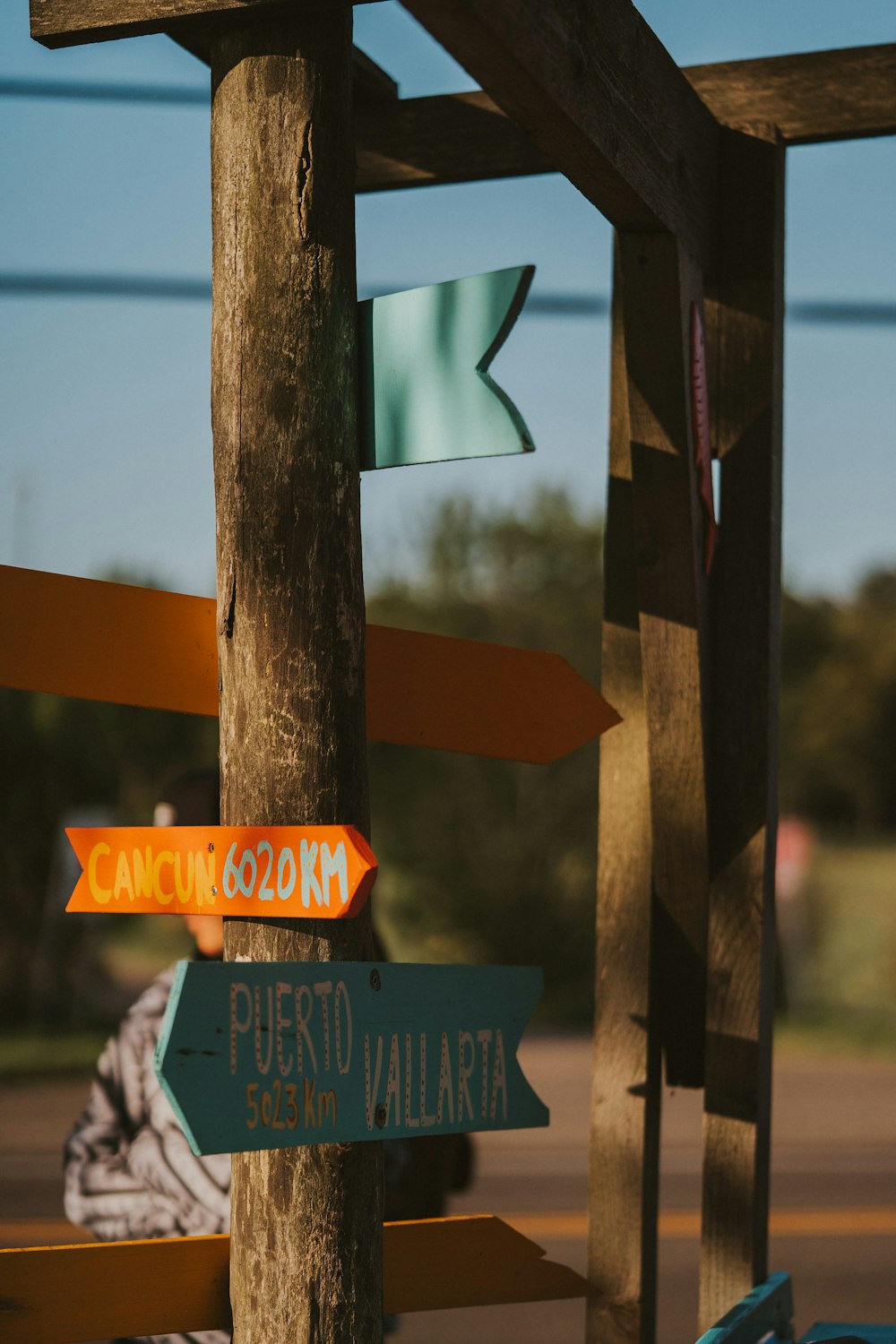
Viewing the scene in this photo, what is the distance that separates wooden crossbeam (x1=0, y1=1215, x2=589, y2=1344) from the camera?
1956 mm

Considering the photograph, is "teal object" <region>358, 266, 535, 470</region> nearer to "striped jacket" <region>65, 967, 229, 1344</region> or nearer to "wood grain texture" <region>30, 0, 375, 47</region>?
"wood grain texture" <region>30, 0, 375, 47</region>

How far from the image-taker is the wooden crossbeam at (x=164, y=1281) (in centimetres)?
196

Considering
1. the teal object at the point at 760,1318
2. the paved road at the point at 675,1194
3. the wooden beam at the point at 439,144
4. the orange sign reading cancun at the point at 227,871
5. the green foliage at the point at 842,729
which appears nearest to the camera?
the orange sign reading cancun at the point at 227,871

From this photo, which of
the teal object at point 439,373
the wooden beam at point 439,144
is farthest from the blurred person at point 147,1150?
the wooden beam at point 439,144

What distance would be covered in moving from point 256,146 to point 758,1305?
1.95 m

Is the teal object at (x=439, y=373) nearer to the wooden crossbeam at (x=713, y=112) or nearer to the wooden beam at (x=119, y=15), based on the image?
the wooden beam at (x=119, y=15)

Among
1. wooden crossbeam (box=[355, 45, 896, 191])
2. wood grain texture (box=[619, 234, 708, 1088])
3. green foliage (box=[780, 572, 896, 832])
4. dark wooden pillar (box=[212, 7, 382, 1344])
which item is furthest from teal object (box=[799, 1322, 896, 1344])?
green foliage (box=[780, 572, 896, 832])

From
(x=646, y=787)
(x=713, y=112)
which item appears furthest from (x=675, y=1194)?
(x=713, y=112)

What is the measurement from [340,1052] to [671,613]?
3.68 feet

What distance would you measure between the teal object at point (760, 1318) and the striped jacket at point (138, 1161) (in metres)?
0.85

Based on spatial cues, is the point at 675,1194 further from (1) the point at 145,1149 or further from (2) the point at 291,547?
(2) the point at 291,547

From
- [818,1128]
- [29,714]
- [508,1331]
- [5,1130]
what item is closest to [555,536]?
[29,714]

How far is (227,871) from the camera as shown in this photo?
5.95 feet

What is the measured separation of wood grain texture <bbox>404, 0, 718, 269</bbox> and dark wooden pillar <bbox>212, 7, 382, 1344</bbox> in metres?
0.24
